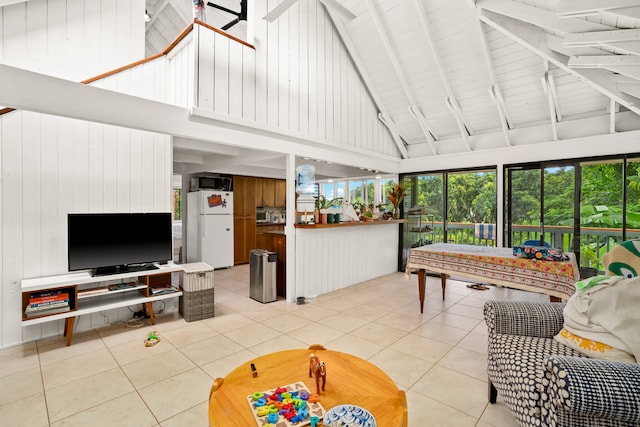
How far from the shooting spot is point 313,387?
162 cm

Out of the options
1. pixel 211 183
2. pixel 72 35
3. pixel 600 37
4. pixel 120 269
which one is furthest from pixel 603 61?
pixel 211 183

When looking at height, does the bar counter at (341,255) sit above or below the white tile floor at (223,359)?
above

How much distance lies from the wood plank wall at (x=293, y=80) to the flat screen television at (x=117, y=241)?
1.60 m

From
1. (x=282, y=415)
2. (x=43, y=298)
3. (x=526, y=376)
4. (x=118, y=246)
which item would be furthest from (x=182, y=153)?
(x=526, y=376)

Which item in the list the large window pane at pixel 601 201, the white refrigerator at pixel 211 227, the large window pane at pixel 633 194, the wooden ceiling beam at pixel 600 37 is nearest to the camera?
the wooden ceiling beam at pixel 600 37

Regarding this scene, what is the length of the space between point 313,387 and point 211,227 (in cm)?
578

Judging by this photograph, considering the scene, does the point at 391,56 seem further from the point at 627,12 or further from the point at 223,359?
the point at 223,359

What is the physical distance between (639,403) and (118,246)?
4.26 m

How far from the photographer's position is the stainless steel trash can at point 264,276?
4.48m

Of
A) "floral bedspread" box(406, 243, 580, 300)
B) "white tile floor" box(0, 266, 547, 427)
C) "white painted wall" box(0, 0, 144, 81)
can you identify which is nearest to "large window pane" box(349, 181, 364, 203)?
"white tile floor" box(0, 266, 547, 427)

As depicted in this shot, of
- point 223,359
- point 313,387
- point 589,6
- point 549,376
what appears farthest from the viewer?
point 223,359

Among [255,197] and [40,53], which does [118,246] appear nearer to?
[40,53]

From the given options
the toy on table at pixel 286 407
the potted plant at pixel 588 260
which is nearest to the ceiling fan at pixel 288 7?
the toy on table at pixel 286 407

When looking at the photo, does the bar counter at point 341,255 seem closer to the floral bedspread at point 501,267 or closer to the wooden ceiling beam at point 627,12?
the floral bedspread at point 501,267
